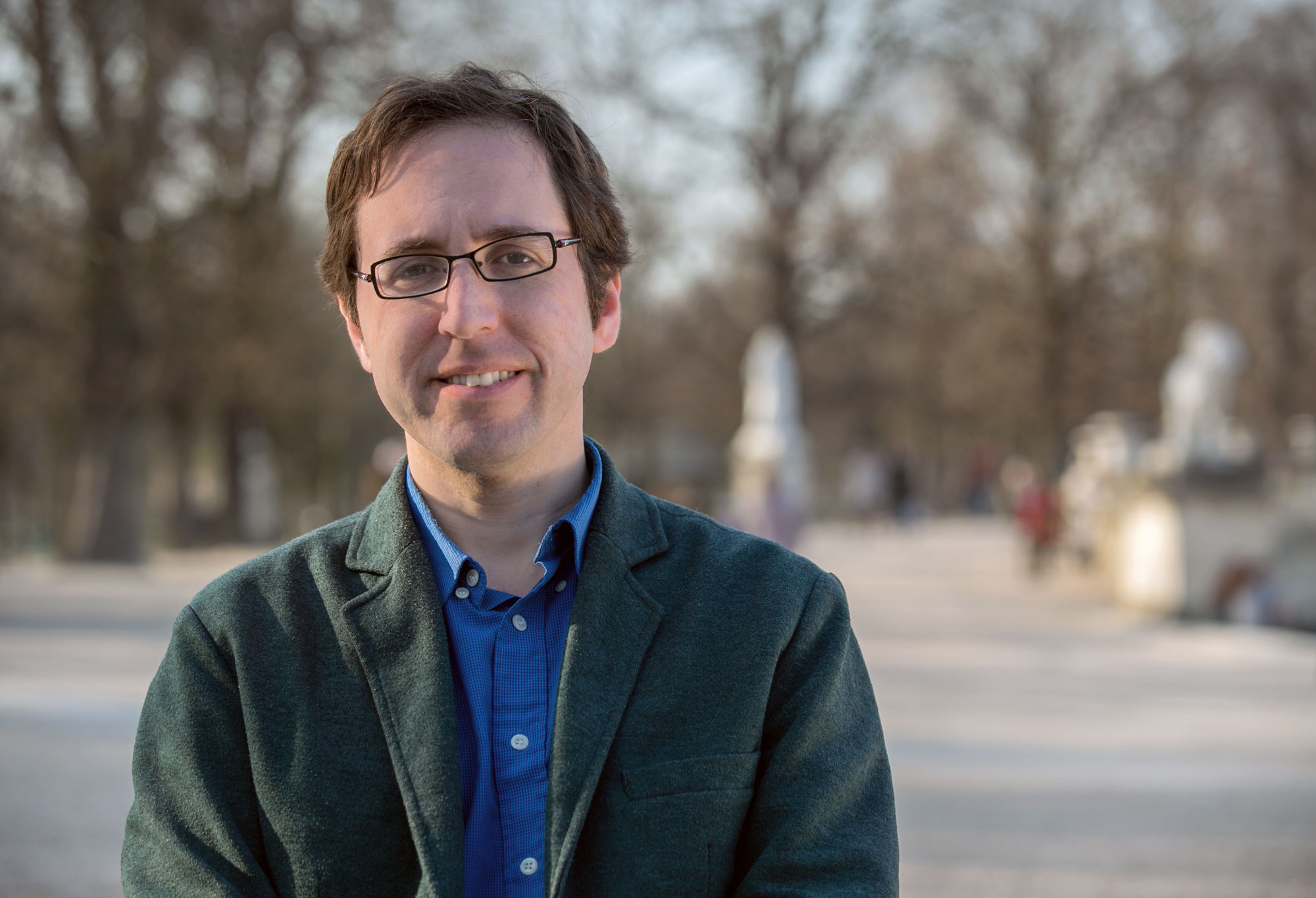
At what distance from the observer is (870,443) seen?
36.2 metres

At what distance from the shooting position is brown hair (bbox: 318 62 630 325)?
1.94 m

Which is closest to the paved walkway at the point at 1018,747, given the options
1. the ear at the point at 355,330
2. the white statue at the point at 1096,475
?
the ear at the point at 355,330

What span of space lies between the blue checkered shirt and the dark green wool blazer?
0.05 meters

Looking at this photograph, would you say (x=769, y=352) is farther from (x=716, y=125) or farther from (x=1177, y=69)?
(x=1177, y=69)

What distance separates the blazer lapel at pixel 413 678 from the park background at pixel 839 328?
0.82 m

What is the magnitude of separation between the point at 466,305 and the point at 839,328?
86.2 feet

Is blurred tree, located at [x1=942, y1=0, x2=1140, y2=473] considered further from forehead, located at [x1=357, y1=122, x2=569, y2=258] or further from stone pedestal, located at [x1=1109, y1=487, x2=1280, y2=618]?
forehead, located at [x1=357, y1=122, x2=569, y2=258]

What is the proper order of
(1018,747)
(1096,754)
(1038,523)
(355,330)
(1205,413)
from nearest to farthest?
(355,330)
(1096,754)
(1018,747)
(1205,413)
(1038,523)

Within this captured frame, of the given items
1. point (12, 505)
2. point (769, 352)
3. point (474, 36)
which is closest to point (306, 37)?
point (474, 36)

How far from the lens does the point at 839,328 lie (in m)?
27.8

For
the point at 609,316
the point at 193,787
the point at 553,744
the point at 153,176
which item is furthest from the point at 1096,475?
the point at 193,787

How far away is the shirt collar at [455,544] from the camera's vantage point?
195 cm

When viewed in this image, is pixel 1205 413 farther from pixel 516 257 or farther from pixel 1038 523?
pixel 516 257

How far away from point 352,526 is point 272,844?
1.54ft
